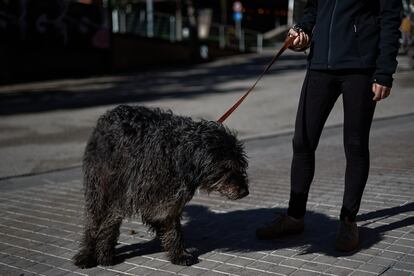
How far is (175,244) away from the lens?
12.7 ft

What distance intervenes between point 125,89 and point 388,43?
1518 centimetres

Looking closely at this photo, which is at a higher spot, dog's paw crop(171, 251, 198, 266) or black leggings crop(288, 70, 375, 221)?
black leggings crop(288, 70, 375, 221)

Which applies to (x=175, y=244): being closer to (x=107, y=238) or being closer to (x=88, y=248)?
(x=107, y=238)

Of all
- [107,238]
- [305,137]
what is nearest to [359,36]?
[305,137]

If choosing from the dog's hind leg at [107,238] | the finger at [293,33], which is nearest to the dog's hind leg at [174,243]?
the dog's hind leg at [107,238]

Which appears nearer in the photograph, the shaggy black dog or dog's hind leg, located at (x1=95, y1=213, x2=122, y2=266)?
the shaggy black dog

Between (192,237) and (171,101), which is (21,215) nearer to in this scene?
(192,237)

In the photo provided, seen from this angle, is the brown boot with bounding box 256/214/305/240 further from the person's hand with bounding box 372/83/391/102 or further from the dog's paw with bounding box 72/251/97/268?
the dog's paw with bounding box 72/251/97/268

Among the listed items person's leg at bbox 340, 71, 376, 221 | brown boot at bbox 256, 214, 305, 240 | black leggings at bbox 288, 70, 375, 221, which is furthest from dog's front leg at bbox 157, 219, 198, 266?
person's leg at bbox 340, 71, 376, 221

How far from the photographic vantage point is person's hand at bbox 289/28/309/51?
14.1 ft

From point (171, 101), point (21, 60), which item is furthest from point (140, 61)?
point (171, 101)

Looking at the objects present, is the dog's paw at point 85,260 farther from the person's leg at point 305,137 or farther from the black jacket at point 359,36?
the black jacket at point 359,36

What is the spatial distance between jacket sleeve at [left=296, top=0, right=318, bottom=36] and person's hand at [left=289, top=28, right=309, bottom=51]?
0.26 ft

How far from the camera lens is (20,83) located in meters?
22.0
